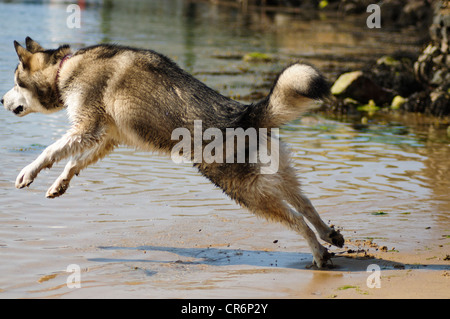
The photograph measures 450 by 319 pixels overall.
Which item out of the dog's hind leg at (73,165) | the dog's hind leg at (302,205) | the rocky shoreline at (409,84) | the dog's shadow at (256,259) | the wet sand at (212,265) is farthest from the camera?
the rocky shoreline at (409,84)

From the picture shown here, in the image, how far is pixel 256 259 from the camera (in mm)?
5188

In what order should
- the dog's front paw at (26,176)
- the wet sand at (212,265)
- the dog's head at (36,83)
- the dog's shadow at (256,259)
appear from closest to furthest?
the wet sand at (212,265) < the dog's shadow at (256,259) < the dog's front paw at (26,176) < the dog's head at (36,83)

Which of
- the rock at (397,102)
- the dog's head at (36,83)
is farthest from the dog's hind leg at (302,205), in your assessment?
the rock at (397,102)

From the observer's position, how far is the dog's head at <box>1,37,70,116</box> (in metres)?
6.03

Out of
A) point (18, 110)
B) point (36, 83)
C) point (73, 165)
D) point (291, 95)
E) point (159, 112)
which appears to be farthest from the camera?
point (18, 110)

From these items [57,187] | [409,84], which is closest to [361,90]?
[409,84]

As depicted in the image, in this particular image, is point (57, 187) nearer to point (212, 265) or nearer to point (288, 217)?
point (212, 265)

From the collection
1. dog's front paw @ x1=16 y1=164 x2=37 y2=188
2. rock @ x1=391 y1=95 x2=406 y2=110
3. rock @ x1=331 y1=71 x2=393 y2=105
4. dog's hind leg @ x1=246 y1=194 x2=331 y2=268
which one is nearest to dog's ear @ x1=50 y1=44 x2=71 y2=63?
dog's front paw @ x1=16 y1=164 x2=37 y2=188

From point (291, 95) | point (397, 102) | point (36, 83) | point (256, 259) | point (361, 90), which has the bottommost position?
point (256, 259)

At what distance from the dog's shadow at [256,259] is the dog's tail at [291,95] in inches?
43.3

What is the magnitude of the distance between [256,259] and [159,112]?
1482 mm

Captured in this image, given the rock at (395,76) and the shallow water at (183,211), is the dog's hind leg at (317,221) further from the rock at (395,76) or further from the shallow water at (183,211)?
the rock at (395,76)

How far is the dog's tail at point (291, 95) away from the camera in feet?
15.6
